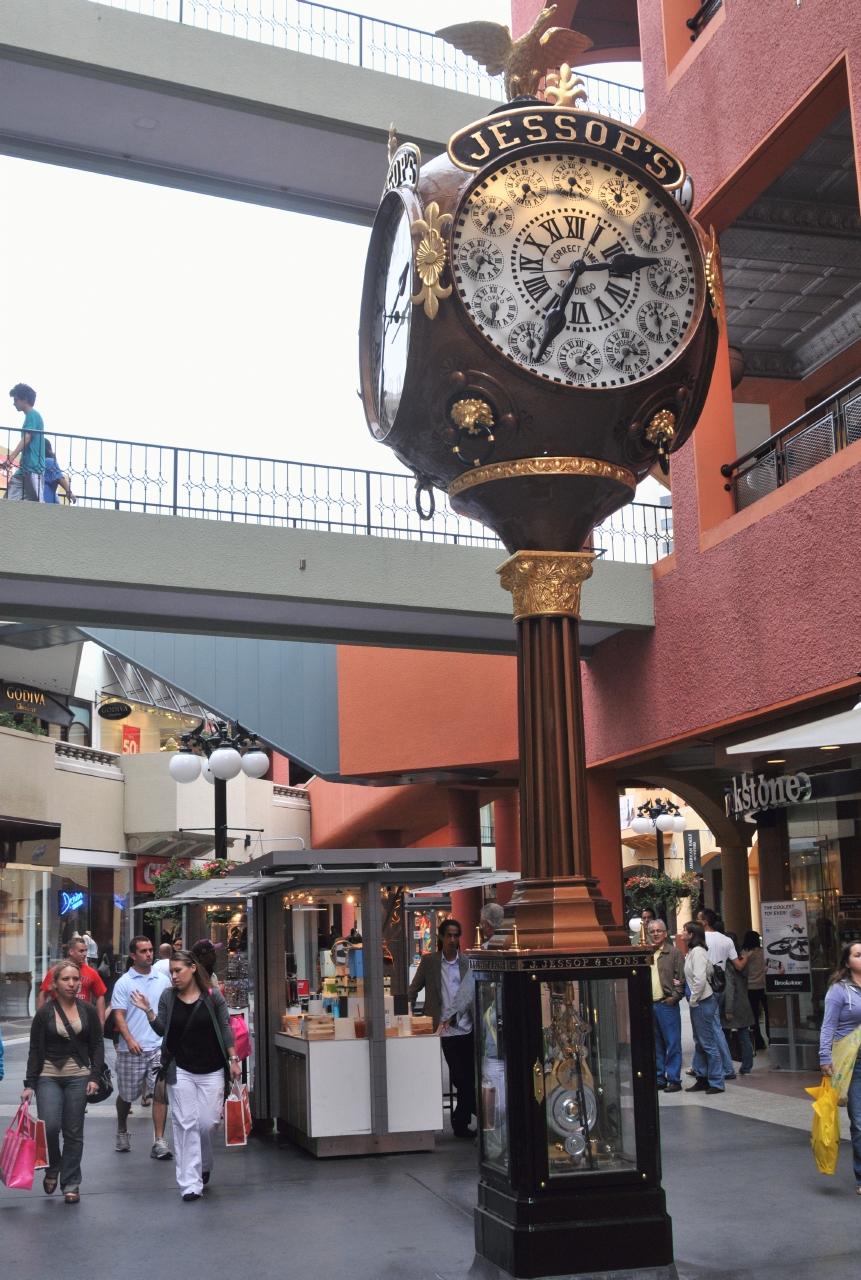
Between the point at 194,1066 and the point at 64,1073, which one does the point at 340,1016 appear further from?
the point at 64,1073

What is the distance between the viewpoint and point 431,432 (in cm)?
627

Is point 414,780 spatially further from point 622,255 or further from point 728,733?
point 622,255

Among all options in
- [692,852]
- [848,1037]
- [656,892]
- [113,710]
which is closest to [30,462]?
[848,1037]

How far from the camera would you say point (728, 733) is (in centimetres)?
1328

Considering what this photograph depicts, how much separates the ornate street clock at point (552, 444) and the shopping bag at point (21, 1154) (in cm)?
387

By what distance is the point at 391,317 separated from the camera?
6.51 metres

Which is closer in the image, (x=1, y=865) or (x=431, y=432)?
(x=431, y=432)

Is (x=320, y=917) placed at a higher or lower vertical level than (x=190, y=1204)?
higher

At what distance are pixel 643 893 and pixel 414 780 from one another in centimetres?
940

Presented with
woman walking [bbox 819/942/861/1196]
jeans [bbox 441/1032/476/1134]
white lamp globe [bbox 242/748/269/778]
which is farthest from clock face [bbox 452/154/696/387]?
white lamp globe [bbox 242/748/269/778]

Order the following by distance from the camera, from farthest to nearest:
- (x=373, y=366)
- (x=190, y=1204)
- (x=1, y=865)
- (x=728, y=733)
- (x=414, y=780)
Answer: (x=1, y=865) → (x=414, y=780) → (x=728, y=733) → (x=190, y=1204) → (x=373, y=366)

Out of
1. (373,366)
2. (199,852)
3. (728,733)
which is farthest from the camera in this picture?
(199,852)

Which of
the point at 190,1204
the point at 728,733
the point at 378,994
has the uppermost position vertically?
the point at 728,733

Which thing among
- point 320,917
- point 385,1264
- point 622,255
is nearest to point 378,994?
point 320,917
